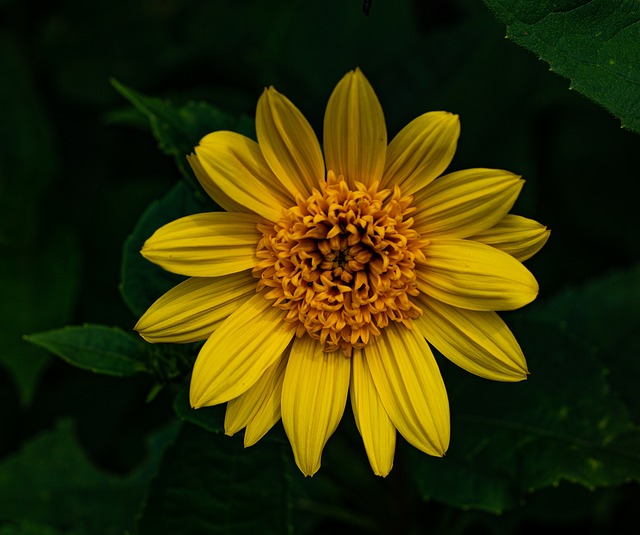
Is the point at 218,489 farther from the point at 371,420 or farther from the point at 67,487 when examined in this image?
the point at 67,487

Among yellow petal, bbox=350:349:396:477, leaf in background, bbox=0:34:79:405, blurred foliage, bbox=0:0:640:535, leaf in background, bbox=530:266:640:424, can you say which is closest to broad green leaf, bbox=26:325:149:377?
blurred foliage, bbox=0:0:640:535

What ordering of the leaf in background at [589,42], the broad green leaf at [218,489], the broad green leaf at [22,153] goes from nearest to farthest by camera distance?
the leaf in background at [589,42], the broad green leaf at [218,489], the broad green leaf at [22,153]

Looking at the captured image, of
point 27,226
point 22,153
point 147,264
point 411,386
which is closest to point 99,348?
point 147,264

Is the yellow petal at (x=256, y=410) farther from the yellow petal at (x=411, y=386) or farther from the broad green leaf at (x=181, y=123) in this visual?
the broad green leaf at (x=181, y=123)

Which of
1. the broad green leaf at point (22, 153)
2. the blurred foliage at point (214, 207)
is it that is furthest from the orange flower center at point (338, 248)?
the broad green leaf at point (22, 153)

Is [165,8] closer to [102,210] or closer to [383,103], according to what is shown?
[102,210]

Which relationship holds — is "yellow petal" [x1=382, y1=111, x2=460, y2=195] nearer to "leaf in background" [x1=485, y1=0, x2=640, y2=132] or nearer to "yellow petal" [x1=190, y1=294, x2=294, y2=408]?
"leaf in background" [x1=485, y1=0, x2=640, y2=132]
